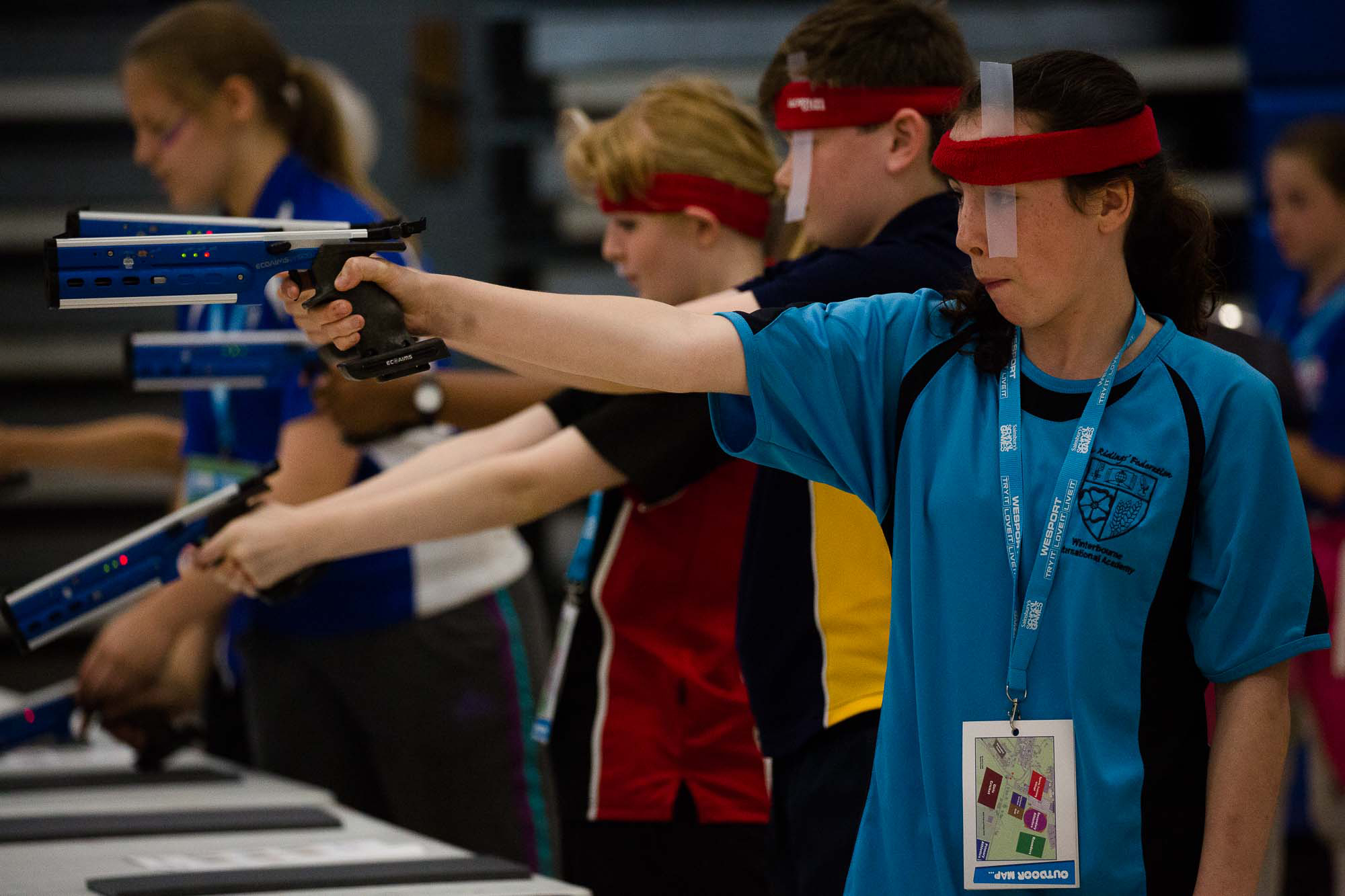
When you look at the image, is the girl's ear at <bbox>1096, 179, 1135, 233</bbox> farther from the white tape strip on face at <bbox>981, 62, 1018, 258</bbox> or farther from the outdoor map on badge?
the outdoor map on badge

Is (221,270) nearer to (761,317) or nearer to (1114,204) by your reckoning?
(761,317)

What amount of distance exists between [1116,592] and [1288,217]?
2.45 meters

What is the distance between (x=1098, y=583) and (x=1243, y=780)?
19 cm

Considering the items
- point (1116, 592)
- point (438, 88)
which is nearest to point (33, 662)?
point (438, 88)

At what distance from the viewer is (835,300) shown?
4.73ft

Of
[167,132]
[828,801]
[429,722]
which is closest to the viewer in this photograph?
[828,801]

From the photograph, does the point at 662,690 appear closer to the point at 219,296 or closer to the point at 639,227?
the point at 639,227

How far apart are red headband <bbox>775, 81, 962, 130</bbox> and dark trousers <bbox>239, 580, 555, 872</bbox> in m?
1.03

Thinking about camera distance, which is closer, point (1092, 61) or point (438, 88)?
point (1092, 61)

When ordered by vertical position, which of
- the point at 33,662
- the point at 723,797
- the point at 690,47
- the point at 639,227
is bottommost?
the point at 33,662

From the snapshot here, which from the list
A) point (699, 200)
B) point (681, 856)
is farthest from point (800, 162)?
point (681, 856)

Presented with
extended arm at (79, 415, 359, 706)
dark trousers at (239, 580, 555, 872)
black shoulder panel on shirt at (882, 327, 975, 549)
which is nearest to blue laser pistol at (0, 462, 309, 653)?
extended arm at (79, 415, 359, 706)

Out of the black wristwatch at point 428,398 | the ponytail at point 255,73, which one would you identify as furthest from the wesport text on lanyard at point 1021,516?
the ponytail at point 255,73

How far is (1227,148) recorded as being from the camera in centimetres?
462
